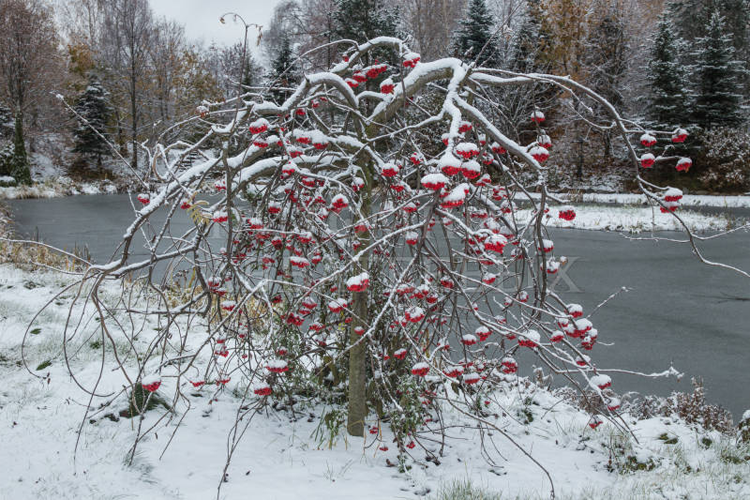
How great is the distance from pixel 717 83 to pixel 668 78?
70.8 inches

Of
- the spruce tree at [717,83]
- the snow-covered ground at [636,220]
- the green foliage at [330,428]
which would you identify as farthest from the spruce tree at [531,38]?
the green foliage at [330,428]

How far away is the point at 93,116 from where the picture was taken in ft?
80.0

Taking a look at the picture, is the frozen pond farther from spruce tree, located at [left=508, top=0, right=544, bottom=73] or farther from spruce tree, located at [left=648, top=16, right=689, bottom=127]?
spruce tree, located at [left=508, top=0, right=544, bottom=73]

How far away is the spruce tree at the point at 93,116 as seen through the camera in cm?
2398

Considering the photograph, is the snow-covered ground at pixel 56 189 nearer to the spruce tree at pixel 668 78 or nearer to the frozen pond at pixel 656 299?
the frozen pond at pixel 656 299

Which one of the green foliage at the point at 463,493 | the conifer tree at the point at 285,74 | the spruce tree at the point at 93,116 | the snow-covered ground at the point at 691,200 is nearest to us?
the conifer tree at the point at 285,74

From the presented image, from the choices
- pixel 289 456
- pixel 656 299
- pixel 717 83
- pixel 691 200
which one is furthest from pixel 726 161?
pixel 289 456

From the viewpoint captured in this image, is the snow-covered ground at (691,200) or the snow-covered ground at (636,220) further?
the snow-covered ground at (691,200)

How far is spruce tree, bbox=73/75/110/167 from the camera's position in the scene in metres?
24.0

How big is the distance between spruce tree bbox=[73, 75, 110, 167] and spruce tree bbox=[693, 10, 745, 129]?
86.9ft

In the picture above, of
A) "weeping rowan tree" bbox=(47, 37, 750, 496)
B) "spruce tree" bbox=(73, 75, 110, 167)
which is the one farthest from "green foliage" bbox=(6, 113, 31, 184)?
"weeping rowan tree" bbox=(47, 37, 750, 496)

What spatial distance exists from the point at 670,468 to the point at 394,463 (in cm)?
169

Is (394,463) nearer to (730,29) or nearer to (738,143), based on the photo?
(738,143)

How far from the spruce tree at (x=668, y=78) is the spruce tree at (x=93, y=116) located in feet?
81.2
